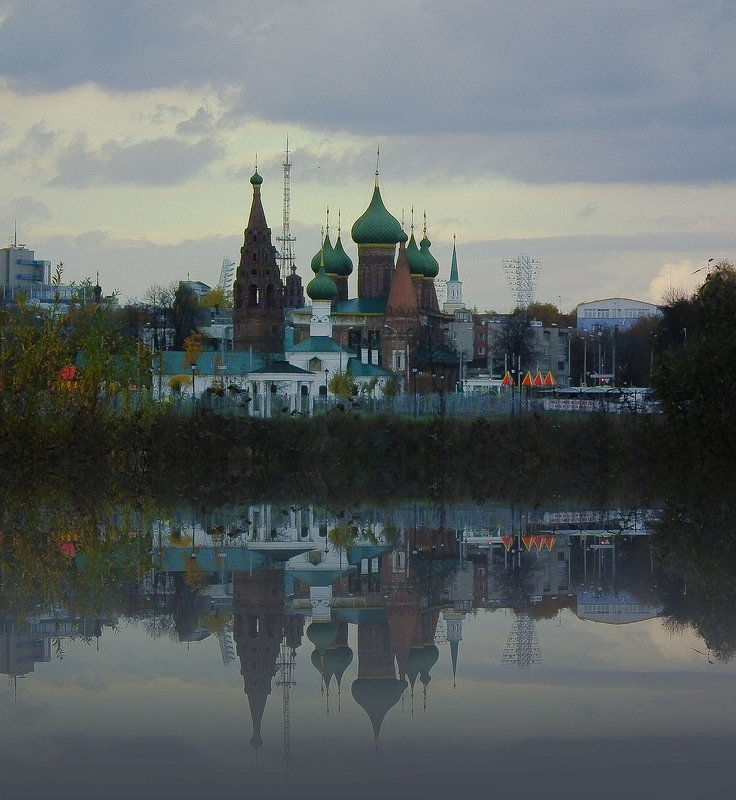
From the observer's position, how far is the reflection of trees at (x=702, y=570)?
9.83 metres

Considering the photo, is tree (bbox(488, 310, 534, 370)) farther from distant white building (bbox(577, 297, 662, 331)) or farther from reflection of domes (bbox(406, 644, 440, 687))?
reflection of domes (bbox(406, 644, 440, 687))

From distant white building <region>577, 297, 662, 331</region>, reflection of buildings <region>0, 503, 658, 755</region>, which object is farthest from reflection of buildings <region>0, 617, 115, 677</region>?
distant white building <region>577, 297, 662, 331</region>

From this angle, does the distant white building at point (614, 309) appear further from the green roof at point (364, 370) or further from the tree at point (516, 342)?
the green roof at point (364, 370)

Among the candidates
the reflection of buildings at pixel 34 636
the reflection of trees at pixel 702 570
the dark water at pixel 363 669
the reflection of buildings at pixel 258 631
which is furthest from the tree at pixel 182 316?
the reflection of buildings at pixel 34 636

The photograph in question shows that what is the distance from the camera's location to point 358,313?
94625mm

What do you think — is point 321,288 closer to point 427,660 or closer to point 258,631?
point 258,631

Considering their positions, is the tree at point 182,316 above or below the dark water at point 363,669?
above

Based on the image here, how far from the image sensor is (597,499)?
859 inches

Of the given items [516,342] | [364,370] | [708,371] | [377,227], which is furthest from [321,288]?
[708,371]

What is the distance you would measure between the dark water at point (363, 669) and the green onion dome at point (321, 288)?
77.5 m

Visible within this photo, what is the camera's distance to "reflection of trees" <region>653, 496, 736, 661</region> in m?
9.83

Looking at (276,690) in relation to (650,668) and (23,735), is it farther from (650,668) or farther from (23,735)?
(650,668)

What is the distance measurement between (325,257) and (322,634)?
90.5 meters

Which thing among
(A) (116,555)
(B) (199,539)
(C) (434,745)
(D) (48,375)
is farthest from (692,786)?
(D) (48,375)
